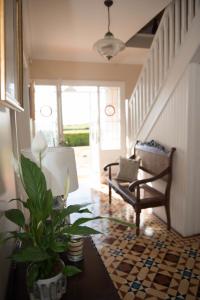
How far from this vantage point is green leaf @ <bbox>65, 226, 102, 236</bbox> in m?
0.79

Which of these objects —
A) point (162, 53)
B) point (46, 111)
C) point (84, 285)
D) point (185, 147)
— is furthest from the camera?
point (46, 111)

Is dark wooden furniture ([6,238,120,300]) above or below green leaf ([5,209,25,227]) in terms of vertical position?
below

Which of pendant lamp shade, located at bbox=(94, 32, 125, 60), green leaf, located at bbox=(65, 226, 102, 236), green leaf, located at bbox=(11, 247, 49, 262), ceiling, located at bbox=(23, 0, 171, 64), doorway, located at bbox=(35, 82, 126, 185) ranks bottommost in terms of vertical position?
green leaf, located at bbox=(11, 247, 49, 262)

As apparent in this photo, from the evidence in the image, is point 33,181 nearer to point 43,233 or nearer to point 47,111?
point 43,233

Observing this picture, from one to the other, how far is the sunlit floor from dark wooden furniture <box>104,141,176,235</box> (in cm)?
20

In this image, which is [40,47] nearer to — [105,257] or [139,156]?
[139,156]

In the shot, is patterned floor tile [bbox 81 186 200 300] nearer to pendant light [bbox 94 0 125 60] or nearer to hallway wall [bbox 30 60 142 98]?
pendant light [bbox 94 0 125 60]

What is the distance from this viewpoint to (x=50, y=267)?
0.82 metres

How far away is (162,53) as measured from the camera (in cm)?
292

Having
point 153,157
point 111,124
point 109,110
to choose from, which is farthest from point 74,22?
point 111,124

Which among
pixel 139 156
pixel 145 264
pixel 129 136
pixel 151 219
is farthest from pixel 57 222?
pixel 129 136

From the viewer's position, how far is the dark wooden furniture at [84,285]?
2.84 feet

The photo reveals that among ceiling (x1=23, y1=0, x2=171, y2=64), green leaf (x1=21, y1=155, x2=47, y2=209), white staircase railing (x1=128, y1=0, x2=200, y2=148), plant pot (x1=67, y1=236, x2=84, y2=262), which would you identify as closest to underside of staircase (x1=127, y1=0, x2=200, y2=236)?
white staircase railing (x1=128, y1=0, x2=200, y2=148)

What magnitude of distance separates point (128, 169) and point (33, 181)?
2.67 meters
